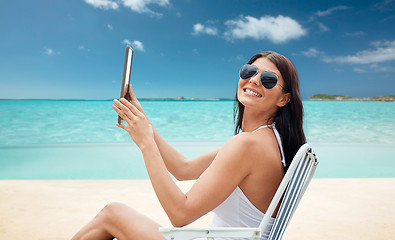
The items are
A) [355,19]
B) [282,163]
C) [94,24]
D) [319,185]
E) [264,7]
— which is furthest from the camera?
[94,24]

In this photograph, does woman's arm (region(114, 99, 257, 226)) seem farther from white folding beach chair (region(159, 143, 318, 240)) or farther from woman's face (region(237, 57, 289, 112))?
woman's face (region(237, 57, 289, 112))

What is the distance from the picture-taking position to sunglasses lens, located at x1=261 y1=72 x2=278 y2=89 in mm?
1491

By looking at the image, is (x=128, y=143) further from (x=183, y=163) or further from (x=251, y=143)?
(x=251, y=143)

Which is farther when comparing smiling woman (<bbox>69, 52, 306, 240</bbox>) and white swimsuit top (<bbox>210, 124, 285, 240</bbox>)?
white swimsuit top (<bbox>210, 124, 285, 240</bbox>)

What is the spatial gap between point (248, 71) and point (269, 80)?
0.14 meters

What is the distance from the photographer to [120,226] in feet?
4.94

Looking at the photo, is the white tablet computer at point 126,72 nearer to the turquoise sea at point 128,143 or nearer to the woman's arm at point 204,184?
the woman's arm at point 204,184

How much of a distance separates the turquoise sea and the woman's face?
1430mm

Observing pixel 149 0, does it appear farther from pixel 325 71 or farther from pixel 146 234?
pixel 146 234

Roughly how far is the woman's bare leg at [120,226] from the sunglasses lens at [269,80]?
0.82 metres

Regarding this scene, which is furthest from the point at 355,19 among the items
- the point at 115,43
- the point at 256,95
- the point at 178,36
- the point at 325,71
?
the point at 256,95

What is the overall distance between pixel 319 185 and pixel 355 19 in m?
36.7

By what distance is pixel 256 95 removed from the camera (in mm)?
1543

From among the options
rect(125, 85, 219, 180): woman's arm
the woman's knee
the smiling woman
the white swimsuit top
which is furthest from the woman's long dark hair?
the woman's knee
